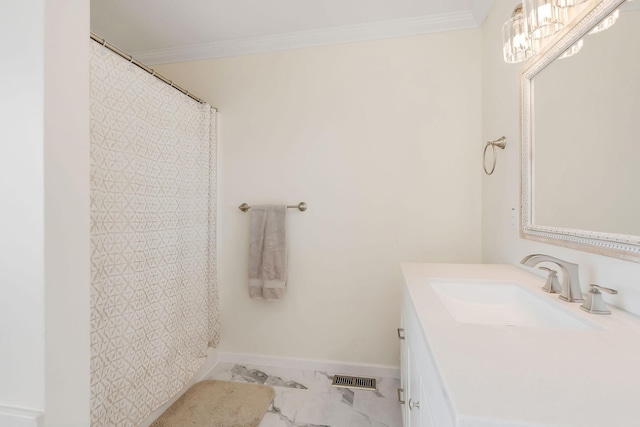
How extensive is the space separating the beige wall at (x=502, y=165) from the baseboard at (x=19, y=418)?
1.58 m

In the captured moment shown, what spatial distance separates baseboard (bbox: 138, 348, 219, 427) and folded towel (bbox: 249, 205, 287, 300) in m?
0.54

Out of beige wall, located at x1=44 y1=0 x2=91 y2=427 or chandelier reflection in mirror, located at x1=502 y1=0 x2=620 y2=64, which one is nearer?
beige wall, located at x1=44 y1=0 x2=91 y2=427

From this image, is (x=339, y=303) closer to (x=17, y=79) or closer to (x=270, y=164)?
(x=270, y=164)

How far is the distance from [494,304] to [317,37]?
1849 millimetres

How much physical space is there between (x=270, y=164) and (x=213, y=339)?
127 cm

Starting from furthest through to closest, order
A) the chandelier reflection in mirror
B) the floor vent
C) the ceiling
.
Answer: the floor vent, the ceiling, the chandelier reflection in mirror

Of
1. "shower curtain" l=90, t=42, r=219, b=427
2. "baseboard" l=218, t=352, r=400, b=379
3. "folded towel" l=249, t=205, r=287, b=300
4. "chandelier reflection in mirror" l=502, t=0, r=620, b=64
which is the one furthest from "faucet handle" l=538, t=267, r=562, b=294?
"shower curtain" l=90, t=42, r=219, b=427

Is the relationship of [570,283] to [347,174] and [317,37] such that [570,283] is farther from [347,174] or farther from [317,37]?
[317,37]

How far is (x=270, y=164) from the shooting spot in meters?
1.97

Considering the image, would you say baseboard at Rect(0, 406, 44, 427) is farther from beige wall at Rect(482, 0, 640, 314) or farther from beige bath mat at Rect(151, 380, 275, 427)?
beige wall at Rect(482, 0, 640, 314)

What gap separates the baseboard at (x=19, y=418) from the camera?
73 cm

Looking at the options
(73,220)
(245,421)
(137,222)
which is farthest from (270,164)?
(245,421)

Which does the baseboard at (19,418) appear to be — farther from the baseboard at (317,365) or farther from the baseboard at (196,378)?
the baseboard at (317,365)

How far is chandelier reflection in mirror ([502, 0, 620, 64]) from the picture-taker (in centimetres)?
88
